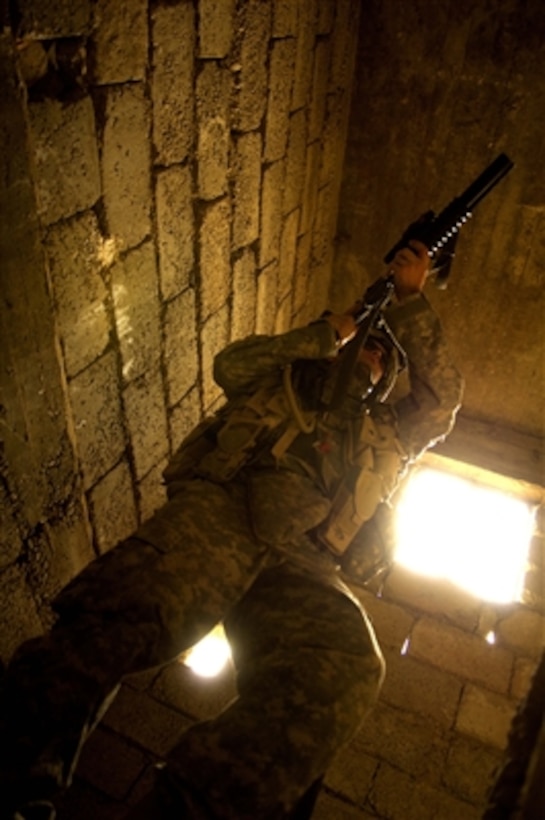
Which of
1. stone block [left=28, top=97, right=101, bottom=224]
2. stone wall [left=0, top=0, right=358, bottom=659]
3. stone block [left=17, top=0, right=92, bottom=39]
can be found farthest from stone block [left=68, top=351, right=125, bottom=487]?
stone block [left=17, top=0, right=92, bottom=39]

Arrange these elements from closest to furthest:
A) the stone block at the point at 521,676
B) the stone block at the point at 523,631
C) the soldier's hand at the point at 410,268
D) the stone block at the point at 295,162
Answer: the stone block at the point at 521,676 → the soldier's hand at the point at 410,268 → the stone block at the point at 523,631 → the stone block at the point at 295,162

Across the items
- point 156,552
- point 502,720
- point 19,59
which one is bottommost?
point 502,720

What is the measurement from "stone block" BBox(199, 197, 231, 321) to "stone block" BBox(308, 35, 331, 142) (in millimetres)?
1531

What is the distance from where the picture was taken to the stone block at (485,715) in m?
3.22

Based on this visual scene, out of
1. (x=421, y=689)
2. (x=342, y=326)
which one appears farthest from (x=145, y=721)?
(x=342, y=326)

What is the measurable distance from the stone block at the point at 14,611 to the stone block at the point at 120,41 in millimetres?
2264

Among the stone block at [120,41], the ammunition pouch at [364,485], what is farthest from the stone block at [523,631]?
the stone block at [120,41]

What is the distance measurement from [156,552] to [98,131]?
1874 mm

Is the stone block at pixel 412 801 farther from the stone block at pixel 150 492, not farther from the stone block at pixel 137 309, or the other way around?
the stone block at pixel 137 309

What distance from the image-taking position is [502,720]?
3.32m

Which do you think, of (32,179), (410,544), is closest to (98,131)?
(32,179)

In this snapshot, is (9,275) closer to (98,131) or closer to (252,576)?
(98,131)

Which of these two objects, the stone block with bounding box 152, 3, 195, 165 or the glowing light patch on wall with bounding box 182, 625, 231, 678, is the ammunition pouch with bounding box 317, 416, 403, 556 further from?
the stone block with bounding box 152, 3, 195, 165

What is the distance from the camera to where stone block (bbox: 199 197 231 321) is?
150 inches
